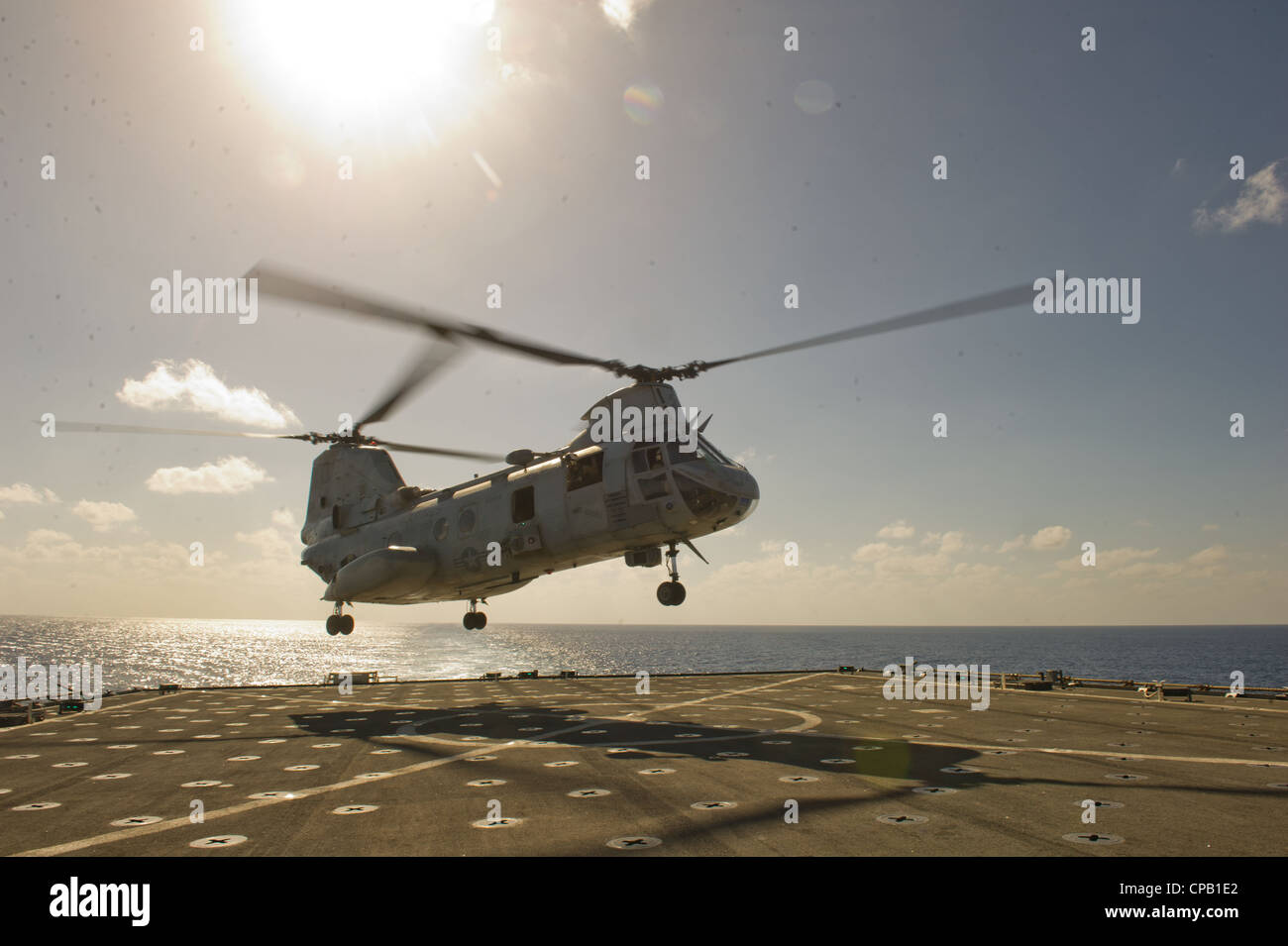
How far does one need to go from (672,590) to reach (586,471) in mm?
4421

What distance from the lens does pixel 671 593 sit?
66.9 feet

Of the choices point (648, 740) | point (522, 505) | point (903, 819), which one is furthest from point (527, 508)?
point (903, 819)

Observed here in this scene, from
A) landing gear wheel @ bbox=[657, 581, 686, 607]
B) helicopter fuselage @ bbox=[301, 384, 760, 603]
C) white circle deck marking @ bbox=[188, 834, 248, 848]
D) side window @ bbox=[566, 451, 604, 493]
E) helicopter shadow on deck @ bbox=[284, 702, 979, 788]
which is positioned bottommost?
helicopter shadow on deck @ bbox=[284, 702, 979, 788]

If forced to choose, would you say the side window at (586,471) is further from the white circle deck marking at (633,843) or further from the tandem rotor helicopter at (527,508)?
the white circle deck marking at (633,843)

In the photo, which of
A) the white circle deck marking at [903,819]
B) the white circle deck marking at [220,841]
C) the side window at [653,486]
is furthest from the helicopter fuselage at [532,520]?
the white circle deck marking at [220,841]

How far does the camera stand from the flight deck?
904cm

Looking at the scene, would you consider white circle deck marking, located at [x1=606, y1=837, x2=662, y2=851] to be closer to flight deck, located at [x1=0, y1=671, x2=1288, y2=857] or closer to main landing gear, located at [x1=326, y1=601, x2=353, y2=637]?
flight deck, located at [x1=0, y1=671, x2=1288, y2=857]

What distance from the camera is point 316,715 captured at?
25297 millimetres

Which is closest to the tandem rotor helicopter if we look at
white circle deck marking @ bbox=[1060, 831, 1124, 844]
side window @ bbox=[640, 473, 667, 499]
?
side window @ bbox=[640, 473, 667, 499]
